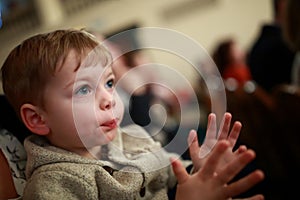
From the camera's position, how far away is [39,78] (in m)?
0.52

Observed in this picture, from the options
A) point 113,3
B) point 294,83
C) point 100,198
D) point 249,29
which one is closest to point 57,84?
point 100,198

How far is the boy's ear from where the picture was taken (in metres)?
0.54

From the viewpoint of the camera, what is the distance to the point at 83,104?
0.52m

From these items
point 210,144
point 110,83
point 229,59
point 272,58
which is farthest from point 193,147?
point 229,59

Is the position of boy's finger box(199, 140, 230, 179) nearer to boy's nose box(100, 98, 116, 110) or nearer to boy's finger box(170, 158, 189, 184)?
boy's finger box(170, 158, 189, 184)

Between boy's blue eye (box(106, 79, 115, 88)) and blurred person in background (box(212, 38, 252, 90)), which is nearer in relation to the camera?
boy's blue eye (box(106, 79, 115, 88))

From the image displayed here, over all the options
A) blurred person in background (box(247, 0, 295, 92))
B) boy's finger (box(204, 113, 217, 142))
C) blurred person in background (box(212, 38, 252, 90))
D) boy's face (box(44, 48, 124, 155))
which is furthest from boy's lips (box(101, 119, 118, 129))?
blurred person in background (box(212, 38, 252, 90))

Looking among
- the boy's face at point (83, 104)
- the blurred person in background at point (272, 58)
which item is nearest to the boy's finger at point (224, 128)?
the boy's face at point (83, 104)

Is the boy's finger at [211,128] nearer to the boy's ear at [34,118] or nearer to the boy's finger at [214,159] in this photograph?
the boy's finger at [214,159]

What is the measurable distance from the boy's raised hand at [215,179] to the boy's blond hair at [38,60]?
172mm

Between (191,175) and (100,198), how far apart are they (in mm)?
113

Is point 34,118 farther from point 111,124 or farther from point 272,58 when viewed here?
point 272,58

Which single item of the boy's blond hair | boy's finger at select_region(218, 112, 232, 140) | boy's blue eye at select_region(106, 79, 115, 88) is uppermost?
the boy's blond hair

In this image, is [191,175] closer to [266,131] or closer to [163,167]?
[163,167]
